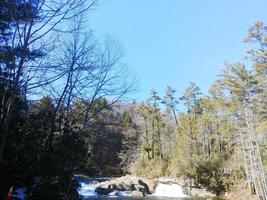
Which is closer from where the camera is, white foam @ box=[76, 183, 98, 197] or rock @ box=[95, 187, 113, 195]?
white foam @ box=[76, 183, 98, 197]

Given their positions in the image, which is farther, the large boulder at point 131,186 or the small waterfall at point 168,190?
the large boulder at point 131,186

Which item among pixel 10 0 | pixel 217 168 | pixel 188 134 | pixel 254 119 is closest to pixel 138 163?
pixel 188 134

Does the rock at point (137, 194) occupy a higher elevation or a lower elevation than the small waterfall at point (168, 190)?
lower

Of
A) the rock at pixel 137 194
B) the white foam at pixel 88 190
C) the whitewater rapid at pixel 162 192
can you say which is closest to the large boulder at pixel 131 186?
the rock at pixel 137 194

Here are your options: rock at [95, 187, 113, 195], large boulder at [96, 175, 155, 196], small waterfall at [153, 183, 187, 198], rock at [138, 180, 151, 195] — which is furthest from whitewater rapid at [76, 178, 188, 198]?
rock at [138, 180, 151, 195]

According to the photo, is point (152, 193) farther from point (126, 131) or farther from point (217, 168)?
point (126, 131)

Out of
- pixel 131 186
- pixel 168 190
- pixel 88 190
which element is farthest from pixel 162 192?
pixel 88 190

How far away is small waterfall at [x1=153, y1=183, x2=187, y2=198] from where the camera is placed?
1313 inches

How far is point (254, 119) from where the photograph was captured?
22.8m

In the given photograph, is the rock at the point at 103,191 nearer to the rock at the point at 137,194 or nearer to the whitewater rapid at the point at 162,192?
the whitewater rapid at the point at 162,192

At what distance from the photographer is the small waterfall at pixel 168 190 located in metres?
33.3

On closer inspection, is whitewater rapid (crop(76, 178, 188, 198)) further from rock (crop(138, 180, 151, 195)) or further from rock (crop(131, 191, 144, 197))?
rock (crop(138, 180, 151, 195))

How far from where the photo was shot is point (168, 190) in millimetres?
34156

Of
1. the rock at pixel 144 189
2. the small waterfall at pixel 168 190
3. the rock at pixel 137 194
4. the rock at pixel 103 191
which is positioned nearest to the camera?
the rock at pixel 137 194
